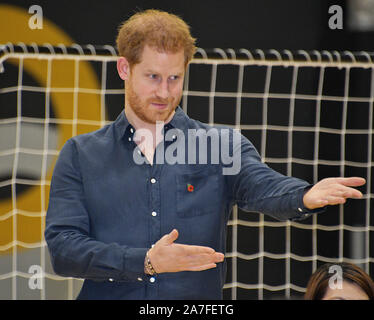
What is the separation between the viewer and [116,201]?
6.33 ft

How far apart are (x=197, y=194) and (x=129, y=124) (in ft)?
1.08

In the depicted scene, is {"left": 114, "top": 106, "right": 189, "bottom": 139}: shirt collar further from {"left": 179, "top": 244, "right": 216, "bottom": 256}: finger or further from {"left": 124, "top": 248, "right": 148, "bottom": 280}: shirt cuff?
{"left": 179, "top": 244, "right": 216, "bottom": 256}: finger

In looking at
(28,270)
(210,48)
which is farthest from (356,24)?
(28,270)

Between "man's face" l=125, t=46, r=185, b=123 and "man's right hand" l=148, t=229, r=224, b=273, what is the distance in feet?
1.66

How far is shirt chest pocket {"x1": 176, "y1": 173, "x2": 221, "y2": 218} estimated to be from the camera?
1.93m

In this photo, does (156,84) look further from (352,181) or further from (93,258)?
(352,181)

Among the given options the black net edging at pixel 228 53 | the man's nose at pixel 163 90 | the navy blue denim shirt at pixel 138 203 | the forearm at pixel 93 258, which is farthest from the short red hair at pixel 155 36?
the forearm at pixel 93 258

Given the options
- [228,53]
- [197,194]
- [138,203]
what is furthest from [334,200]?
[228,53]

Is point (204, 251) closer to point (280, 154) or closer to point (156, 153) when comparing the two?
point (156, 153)

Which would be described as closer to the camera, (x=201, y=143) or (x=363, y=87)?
(x=201, y=143)

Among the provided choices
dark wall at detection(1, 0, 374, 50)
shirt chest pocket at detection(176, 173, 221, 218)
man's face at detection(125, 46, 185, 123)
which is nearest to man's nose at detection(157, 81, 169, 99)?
man's face at detection(125, 46, 185, 123)

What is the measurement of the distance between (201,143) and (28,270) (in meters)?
1.08

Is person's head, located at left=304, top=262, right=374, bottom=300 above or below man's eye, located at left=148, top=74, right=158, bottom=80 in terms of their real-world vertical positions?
below

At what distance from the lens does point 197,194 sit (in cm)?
194
